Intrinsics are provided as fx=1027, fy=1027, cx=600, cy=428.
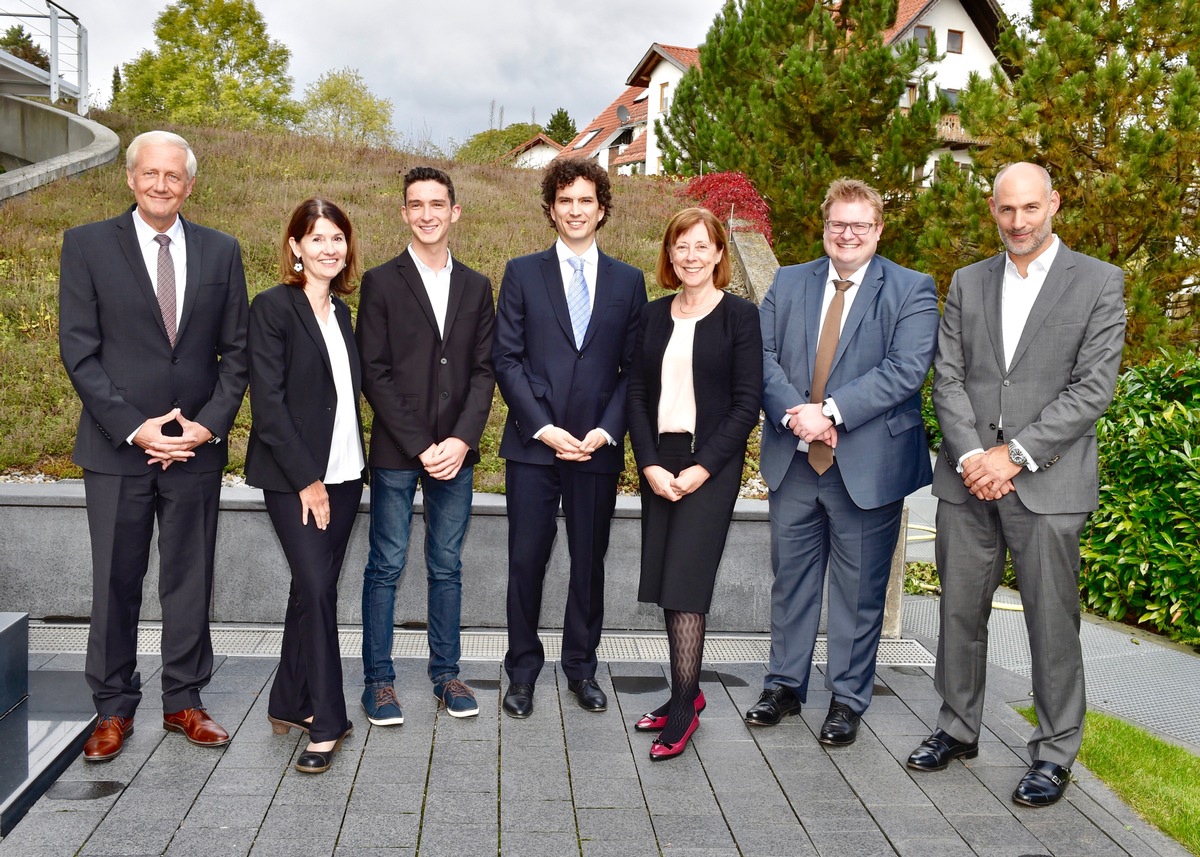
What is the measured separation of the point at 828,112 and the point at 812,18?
1.64m

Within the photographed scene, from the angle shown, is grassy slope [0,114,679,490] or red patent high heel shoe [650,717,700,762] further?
grassy slope [0,114,679,490]

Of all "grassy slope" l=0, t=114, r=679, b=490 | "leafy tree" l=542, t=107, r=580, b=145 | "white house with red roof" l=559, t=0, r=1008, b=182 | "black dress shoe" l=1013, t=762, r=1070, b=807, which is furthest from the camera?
"leafy tree" l=542, t=107, r=580, b=145

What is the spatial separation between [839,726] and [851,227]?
6.86 ft

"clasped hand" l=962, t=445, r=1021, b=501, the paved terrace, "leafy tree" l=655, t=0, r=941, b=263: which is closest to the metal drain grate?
the paved terrace

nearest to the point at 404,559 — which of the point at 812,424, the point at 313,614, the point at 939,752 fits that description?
the point at 313,614

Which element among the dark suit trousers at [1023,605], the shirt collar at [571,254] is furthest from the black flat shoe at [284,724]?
the dark suit trousers at [1023,605]

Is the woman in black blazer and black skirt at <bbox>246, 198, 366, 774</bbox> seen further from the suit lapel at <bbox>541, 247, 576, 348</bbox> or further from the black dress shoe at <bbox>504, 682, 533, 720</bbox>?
the suit lapel at <bbox>541, 247, 576, 348</bbox>

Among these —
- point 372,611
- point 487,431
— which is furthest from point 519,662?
point 487,431

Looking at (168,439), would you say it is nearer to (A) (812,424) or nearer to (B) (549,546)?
(B) (549,546)

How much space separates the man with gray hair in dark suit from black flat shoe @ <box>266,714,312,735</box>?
0.21 metres

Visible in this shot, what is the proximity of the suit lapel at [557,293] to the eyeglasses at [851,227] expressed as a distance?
104 centimetres

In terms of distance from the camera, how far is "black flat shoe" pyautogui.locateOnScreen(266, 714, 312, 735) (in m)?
4.20

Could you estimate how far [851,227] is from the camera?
4.30m

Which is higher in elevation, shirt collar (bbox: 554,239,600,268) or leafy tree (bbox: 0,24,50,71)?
leafy tree (bbox: 0,24,50,71)
